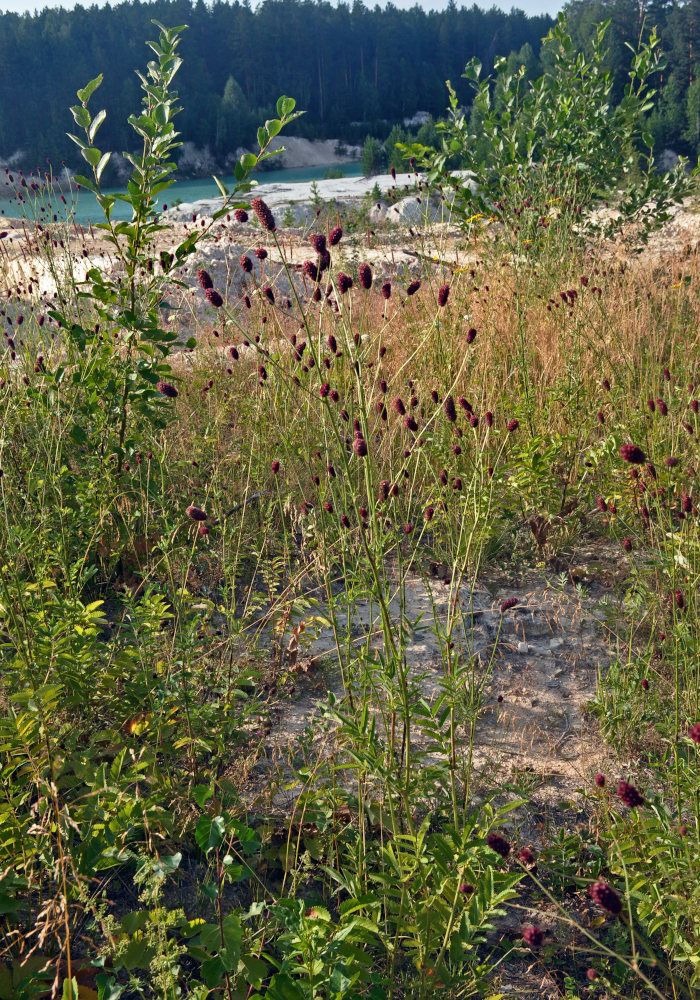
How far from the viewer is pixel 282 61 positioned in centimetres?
Answer: 6700

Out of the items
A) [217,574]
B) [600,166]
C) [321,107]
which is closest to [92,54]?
[321,107]

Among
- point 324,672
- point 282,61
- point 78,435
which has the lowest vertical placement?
point 324,672

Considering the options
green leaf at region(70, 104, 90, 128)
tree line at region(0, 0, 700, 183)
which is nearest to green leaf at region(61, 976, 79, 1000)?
green leaf at region(70, 104, 90, 128)

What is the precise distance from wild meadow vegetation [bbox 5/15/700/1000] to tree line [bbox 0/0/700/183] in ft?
130

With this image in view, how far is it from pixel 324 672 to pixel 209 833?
1084mm

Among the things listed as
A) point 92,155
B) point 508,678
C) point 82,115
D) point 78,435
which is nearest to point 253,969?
point 508,678

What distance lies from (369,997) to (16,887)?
76cm

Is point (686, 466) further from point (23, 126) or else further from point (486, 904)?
point (23, 126)

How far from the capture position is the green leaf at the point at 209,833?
1166 mm

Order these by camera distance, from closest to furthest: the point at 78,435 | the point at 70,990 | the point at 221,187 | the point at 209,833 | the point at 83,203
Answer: the point at 70,990
the point at 209,833
the point at 221,187
the point at 78,435
the point at 83,203

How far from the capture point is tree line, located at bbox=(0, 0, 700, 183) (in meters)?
46.5

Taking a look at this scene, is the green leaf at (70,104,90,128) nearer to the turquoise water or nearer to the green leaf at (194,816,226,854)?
the turquoise water

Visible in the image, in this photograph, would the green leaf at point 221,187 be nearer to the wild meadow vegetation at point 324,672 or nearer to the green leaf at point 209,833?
the wild meadow vegetation at point 324,672

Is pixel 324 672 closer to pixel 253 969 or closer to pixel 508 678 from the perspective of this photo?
pixel 508 678
